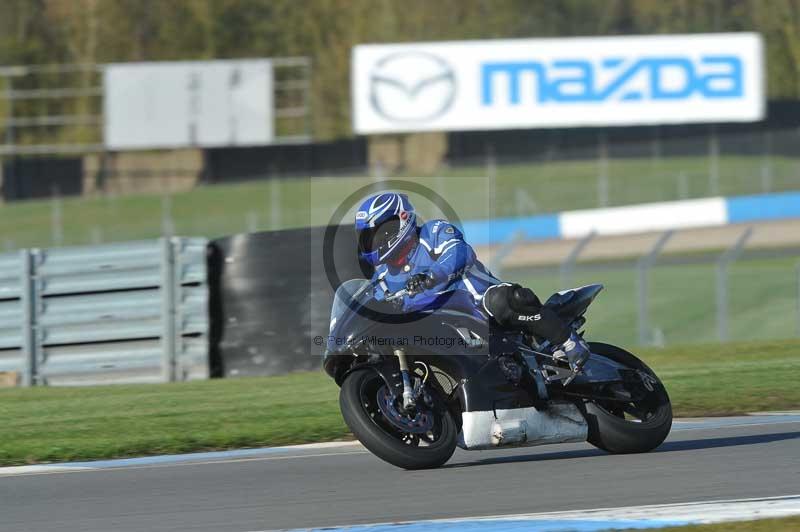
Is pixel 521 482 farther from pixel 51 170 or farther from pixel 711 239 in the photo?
pixel 51 170

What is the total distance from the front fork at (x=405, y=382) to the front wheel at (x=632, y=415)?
1.16 m

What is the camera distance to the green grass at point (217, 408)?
30.7 ft

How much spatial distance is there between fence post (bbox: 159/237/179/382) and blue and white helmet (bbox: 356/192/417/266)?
702 centimetres

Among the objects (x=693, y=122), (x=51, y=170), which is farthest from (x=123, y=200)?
(x=693, y=122)

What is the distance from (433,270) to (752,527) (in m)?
2.29

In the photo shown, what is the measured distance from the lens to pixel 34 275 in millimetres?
14336

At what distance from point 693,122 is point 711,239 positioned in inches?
412

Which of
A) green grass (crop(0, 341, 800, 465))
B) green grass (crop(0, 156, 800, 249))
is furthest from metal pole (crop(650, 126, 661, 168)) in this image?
green grass (crop(0, 341, 800, 465))

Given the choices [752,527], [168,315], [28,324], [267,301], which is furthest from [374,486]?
[28,324]

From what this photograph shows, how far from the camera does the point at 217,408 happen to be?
11.2m

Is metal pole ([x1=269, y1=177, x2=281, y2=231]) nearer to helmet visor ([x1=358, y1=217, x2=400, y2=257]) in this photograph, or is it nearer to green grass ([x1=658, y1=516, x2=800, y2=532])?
helmet visor ([x1=358, y1=217, x2=400, y2=257])

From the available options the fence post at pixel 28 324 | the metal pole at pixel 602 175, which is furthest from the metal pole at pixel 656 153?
the fence post at pixel 28 324

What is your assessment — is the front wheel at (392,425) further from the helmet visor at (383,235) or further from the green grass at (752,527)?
the green grass at (752,527)

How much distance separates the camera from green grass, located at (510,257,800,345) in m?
18.5
